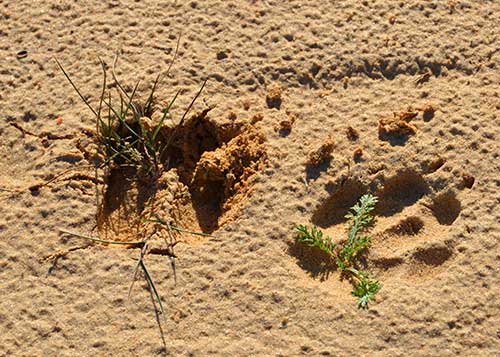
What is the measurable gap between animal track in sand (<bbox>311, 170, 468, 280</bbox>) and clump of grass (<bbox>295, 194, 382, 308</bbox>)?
1.4 inches

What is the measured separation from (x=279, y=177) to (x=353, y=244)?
0.35m

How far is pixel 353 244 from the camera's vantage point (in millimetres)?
2711

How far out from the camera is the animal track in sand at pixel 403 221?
2.71 meters

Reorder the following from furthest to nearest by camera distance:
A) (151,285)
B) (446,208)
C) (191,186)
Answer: (191,186) < (446,208) < (151,285)

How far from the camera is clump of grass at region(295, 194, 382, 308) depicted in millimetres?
2623

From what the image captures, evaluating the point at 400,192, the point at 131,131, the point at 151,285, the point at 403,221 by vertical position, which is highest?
the point at 131,131

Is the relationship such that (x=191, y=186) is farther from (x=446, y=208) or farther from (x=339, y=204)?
(x=446, y=208)

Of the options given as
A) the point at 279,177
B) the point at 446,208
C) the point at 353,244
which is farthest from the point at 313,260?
the point at 446,208

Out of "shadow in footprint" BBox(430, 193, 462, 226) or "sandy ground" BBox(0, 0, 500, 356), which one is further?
"shadow in footprint" BBox(430, 193, 462, 226)

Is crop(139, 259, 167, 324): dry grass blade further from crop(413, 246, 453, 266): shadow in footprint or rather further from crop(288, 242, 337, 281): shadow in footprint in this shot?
crop(413, 246, 453, 266): shadow in footprint

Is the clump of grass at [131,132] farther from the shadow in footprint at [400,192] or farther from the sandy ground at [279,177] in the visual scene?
the shadow in footprint at [400,192]

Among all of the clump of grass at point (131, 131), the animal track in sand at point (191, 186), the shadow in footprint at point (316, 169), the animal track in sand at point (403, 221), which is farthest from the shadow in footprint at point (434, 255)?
the clump of grass at point (131, 131)

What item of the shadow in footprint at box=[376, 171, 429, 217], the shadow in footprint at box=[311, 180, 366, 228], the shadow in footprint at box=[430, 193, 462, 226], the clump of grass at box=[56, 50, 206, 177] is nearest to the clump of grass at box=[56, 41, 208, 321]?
the clump of grass at box=[56, 50, 206, 177]

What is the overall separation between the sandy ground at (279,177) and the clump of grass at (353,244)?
0.12 feet
